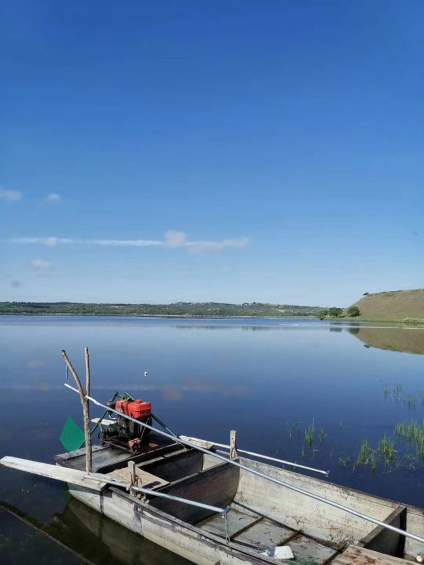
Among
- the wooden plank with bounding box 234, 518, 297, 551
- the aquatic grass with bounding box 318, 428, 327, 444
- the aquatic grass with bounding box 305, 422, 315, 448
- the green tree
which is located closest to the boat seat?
the wooden plank with bounding box 234, 518, 297, 551

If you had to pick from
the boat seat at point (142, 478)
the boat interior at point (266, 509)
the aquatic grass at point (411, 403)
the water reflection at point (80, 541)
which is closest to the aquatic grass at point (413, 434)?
the aquatic grass at point (411, 403)

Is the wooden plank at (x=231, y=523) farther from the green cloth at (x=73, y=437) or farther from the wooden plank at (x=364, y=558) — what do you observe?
the green cloth at (x=73, y=437)

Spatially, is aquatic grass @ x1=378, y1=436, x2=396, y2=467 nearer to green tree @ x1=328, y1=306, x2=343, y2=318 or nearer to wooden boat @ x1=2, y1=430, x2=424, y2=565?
wooden boat @ x1=2, y1=430, x2=424, y2=565

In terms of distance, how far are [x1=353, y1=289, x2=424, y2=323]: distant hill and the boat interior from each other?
99205 millimetres

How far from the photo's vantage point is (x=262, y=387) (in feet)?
83.1

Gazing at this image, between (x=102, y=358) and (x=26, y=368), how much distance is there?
20.6 feet

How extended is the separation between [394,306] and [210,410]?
111727 mm

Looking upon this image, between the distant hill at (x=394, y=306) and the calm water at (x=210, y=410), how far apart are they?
238ft

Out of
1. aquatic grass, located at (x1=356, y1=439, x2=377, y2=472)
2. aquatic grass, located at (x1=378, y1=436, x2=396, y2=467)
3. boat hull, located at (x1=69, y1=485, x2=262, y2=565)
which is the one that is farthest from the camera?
aquatic grass, located at (x1=378, y1=436, x2=396, y2=467)

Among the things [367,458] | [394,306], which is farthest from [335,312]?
[367,458]

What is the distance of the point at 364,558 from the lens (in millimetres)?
6562

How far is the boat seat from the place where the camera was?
9680 mm

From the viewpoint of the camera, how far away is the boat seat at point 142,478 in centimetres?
Result: 968

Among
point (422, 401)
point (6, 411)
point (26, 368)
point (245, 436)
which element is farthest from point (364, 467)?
point (26, 368)
